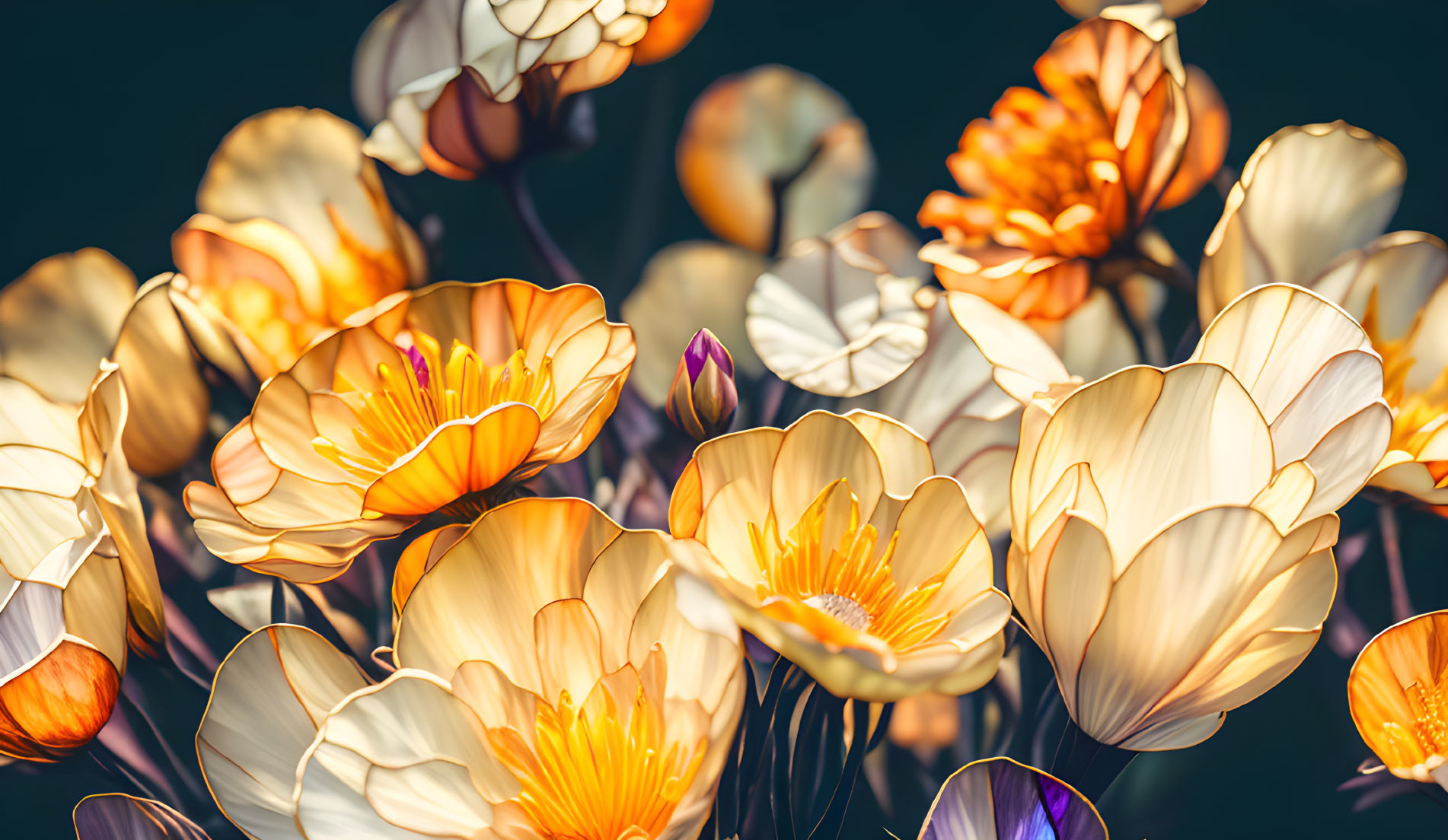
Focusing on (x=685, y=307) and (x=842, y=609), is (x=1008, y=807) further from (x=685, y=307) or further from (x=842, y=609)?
(x=685, y=307)

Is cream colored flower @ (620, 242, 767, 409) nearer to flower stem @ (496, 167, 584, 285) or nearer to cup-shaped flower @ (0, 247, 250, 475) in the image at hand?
flower stem @ (496, 167, 584, 285)

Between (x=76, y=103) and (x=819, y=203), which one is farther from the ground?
(x=76, y=103)

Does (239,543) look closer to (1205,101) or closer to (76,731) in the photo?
(76,731)

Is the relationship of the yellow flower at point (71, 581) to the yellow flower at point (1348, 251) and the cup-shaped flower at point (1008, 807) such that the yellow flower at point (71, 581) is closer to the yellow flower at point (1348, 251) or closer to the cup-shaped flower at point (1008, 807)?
the cup-shaped flower at point (1008, 807)

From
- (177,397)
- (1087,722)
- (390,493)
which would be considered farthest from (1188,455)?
(177,397)

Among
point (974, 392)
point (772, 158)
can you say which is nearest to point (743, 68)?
point (772, 158)

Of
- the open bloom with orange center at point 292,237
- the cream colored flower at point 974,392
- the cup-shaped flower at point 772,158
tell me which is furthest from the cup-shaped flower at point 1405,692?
the open bloom with orange center at point 292,237
